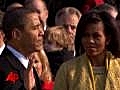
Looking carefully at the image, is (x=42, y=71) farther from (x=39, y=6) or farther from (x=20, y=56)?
(x=39, y=6)

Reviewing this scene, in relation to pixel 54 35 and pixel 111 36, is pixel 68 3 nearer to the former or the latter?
pixel 54 35

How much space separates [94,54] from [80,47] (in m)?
0.23

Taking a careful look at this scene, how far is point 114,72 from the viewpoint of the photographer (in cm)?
450

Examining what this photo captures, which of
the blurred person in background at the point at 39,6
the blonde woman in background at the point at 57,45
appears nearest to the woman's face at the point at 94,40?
the blonde woman in background at the point at 57,45

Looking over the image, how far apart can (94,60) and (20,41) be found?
678 mm

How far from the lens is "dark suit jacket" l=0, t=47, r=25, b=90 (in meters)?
4.08

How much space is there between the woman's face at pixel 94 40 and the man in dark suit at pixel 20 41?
0.39 metres

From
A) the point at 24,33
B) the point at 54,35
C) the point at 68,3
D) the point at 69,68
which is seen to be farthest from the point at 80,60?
the point at 68,3

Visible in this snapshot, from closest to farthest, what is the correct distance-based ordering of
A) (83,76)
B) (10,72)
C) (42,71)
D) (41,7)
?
(10,72) < (83,76) < (42,71) < (41,7)

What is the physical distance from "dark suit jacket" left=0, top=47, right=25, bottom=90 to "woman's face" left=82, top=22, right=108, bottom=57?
0.60 m

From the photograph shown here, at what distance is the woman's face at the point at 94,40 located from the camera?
14.6 feet

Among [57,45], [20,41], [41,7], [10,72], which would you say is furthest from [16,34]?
[41,7]

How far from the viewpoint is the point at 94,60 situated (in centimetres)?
457

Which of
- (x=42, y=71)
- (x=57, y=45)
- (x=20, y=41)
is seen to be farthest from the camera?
(x=57, y=45)
